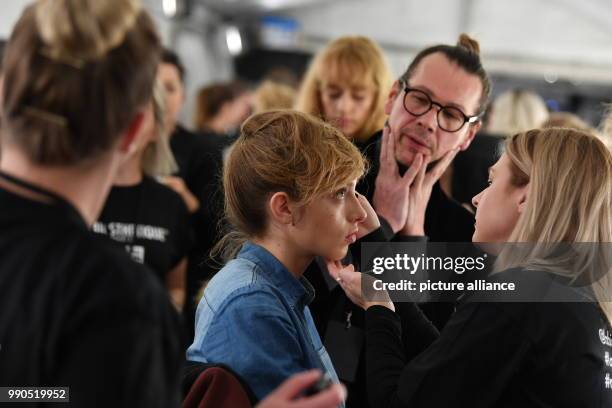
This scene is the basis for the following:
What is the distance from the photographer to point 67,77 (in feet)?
2.59

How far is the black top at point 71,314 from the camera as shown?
760 mm

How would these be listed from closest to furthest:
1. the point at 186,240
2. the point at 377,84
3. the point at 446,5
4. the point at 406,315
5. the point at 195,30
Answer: the point at 406,315
the point at 377,84
the point at 186,240
the point at 195,30
the point at 446,5

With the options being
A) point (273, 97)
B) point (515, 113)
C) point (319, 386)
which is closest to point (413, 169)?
point (319, 386)

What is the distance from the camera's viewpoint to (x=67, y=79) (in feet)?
2.59

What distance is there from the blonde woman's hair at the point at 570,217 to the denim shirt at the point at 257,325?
368mm

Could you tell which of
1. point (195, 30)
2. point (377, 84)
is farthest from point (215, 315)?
point (195, 30)

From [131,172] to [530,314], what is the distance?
60.4 inches

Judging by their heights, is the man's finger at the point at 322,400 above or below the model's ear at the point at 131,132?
below

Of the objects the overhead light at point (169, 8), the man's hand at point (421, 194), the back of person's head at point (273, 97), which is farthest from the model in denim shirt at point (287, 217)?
the overhead light at point (169, 8)

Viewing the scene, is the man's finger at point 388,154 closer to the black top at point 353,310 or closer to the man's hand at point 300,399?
the black top at point 353,310

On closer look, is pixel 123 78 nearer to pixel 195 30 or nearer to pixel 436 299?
pixel 436 299

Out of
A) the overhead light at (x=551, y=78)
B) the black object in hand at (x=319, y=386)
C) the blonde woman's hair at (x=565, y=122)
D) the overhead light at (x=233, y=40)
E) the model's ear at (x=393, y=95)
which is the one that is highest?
the overhead light at (x=233, y=40)

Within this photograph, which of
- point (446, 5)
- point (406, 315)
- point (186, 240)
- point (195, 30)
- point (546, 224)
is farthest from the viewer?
point (446, 5)

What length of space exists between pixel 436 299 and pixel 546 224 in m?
0.29
